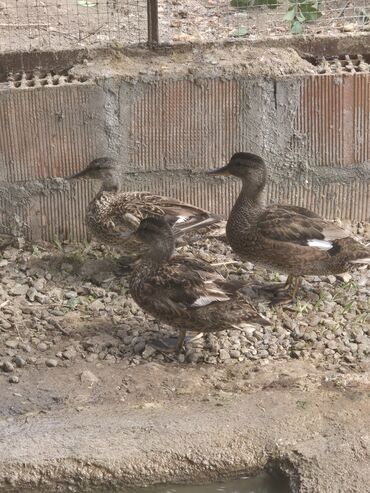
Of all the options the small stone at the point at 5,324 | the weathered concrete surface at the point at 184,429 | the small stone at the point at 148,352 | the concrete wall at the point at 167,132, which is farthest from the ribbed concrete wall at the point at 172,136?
the weathered concrete surface at the point at 184,429

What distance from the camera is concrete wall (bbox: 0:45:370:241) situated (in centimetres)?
684

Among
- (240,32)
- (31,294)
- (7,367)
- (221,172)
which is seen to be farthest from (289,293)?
(240,32)

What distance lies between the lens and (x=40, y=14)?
24.0 ft

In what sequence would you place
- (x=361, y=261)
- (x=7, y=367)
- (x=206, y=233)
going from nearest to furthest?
1. (x=7, y=367)
2. (x=361, y=261)
3. (x=206, y=233)

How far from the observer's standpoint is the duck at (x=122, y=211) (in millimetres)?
6691

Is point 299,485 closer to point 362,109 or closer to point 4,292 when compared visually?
point 4,292

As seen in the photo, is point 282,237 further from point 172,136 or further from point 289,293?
point 172,136

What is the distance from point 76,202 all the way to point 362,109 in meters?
2.14

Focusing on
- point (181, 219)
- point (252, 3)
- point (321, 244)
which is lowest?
point (321, 244)

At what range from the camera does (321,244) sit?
639cm

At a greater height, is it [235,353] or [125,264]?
[125,264]

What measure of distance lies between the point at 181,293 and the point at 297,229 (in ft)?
3.49

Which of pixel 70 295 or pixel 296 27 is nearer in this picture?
pixel 70 295

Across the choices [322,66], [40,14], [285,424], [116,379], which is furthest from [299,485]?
[40,14]
